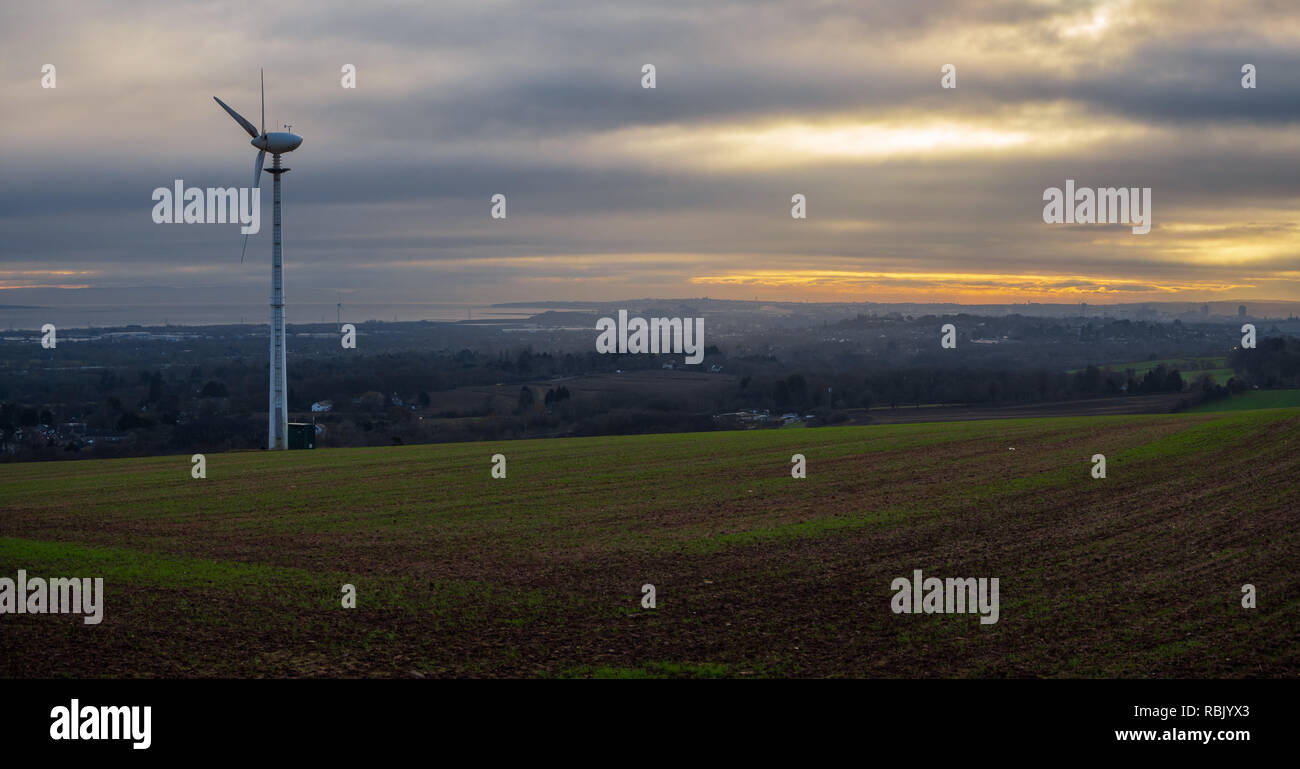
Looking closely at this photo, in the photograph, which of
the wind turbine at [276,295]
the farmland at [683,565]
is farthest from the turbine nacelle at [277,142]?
the farmland at [683,565]

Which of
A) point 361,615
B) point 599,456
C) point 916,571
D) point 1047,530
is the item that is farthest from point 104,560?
point 599,456

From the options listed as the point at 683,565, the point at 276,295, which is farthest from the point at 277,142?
the point at 683,565

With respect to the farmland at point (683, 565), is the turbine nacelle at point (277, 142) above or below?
above

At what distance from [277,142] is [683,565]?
4614 centimetres

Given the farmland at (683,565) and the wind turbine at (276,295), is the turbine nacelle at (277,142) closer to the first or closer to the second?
the wind turbine at (276,295)

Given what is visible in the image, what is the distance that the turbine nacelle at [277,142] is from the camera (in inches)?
2270

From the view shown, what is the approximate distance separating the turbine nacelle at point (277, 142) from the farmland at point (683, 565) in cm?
2440

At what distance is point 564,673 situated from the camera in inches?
543

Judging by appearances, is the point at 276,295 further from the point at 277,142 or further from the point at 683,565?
the point at 683,565

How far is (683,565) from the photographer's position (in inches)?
831
